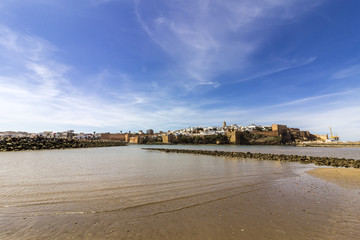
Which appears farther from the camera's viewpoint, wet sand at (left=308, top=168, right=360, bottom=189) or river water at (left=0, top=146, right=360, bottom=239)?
wet sand at (left=308, top=168, right=360, bottom=189)

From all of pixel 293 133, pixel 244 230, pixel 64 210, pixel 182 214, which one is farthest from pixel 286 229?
pixel 293 133

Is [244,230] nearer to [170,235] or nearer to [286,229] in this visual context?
[286,229]

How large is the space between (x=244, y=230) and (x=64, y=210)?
5856mm

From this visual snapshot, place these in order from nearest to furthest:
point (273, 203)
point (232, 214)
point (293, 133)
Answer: point (232, 214) < point (273, 203) < point (293, 133)

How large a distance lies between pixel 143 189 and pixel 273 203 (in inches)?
229

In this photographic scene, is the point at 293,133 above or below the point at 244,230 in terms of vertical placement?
above

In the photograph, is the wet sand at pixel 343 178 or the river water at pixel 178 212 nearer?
the river water at pixel 178 212

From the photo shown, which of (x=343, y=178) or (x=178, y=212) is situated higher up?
(x=178, y=212)

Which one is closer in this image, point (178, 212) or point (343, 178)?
point (178, 212)

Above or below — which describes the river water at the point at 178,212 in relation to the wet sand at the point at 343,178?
above

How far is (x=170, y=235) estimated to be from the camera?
4.37 meters

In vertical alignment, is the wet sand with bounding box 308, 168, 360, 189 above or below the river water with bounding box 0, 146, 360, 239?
below

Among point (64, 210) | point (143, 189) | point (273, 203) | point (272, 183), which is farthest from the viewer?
point (272, 183)

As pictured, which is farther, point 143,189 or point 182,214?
point 143,189
